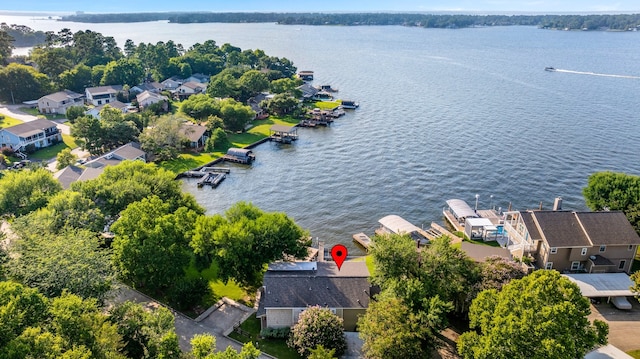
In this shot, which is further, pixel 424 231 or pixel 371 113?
pixel 371 113

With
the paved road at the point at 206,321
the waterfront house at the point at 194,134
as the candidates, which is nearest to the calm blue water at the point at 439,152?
the waterfront house at the point at 194,134

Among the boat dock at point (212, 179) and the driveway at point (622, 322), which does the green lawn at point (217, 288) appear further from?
the driveway at point (622, 322)

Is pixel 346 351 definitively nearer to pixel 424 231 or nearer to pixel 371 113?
pixel 424 231

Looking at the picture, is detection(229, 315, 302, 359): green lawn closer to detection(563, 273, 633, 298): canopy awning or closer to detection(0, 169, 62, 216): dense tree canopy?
detection(563, 273, 633, 298): canopy awning

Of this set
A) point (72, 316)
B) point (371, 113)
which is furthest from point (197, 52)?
point (72, 316)

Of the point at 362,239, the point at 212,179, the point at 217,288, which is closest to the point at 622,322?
the point at 362,239

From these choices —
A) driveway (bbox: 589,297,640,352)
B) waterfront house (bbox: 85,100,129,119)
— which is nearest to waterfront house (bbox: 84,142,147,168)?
waterfront house (bbox: 85,100,129,119)

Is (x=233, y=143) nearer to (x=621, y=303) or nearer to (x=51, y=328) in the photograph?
(x=51, y=328)
